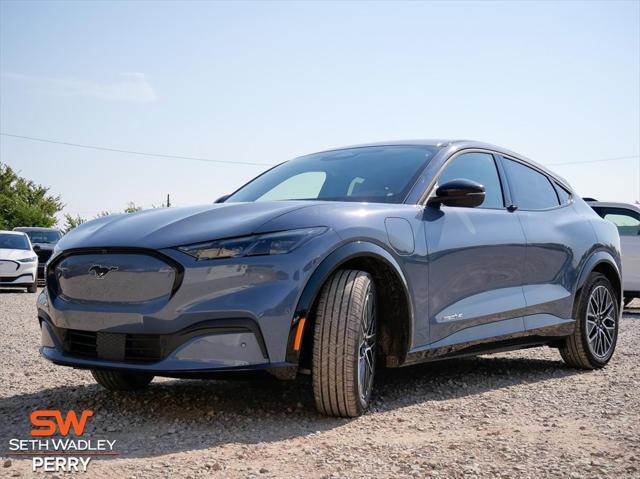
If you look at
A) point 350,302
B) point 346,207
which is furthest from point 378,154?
point 350,302

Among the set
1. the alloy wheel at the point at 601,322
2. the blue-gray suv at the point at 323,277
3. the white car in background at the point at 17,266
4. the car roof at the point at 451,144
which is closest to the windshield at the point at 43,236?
the white car in background at the point at 17,266

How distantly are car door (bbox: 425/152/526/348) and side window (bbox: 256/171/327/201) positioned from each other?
0.80 m

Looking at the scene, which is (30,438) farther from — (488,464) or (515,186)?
(515,186)

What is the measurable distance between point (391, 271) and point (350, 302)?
0.46 m

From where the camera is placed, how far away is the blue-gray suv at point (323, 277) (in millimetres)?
3943

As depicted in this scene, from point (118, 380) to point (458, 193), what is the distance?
2.40 meters

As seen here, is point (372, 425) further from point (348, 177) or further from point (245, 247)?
point (348, 177)

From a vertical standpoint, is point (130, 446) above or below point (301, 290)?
below

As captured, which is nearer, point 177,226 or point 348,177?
point 177,226

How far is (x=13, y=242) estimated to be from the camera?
725 inches

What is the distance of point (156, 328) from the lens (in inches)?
156

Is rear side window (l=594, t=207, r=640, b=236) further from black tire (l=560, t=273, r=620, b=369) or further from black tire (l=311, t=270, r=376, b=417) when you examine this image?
black tire (l=311, t=270, r=376, b=417)

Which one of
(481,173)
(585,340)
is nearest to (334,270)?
(481,173)

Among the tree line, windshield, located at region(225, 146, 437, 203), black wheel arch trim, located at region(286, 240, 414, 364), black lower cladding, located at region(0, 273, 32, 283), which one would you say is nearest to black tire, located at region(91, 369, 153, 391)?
windshield, located at region(225, 146, 437, 203)
